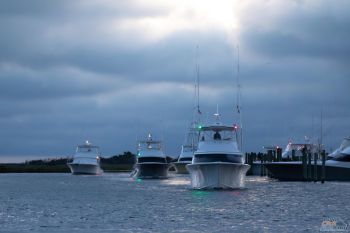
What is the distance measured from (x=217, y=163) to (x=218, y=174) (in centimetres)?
128

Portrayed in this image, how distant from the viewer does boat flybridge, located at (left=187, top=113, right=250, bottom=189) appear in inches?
2778

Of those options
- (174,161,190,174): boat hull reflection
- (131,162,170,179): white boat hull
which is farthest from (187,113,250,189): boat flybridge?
(174,161,190,174): boat hull reflection

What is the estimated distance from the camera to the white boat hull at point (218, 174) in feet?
231

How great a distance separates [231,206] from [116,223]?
13.9m

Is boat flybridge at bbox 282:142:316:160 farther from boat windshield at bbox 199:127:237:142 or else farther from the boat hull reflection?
boat windshield at bbox 199:127:237:142

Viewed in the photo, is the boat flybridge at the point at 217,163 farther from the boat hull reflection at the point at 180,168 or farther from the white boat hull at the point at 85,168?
the boat hull reflection at the point at 180,168

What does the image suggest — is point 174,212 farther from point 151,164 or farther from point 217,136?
point 151,164

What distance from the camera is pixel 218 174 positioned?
70.7 m

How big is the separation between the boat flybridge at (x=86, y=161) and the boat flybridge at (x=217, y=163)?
87527 millimetres

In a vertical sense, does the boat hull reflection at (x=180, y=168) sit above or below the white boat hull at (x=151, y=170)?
above

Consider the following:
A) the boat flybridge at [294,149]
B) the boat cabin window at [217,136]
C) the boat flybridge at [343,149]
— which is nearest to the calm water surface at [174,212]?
the boat cabin window at [217,136]

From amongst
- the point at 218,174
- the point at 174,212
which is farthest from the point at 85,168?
the point at 174,212

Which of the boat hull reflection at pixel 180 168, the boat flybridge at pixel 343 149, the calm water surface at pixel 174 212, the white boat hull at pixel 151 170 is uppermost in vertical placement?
the boat flybridge at pixel 343 149

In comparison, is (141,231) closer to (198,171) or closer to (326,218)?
(326,218)
